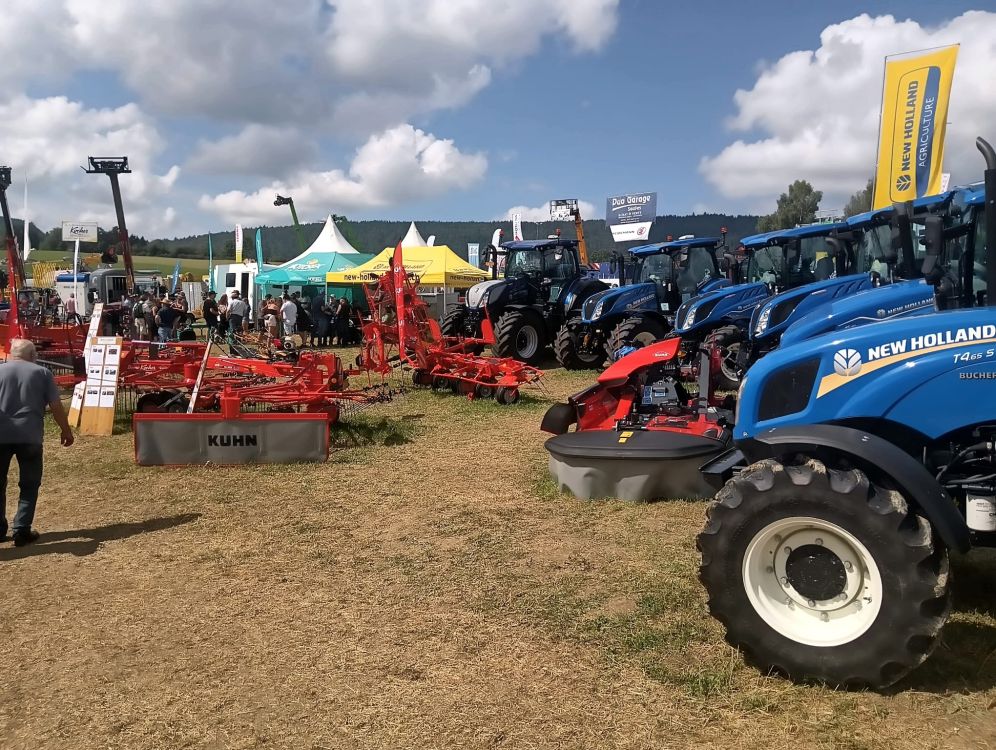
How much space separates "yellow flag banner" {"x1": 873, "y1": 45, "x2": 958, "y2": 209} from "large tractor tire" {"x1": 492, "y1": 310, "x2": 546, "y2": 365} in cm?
642

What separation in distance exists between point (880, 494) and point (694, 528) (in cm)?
217

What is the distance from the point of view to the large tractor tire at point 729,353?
371 inches

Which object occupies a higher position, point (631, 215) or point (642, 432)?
point (631, 215)

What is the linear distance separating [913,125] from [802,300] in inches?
249

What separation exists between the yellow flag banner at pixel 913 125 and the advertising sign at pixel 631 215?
69.6 ft

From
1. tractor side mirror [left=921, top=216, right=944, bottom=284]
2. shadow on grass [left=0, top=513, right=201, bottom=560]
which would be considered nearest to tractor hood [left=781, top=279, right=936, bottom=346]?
tractor side mirror [left=921, top=216, right=944, bottom=284]

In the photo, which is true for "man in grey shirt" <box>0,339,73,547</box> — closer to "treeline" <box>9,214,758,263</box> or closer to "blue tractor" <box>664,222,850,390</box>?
"blue tractor" <box>664,222,850,390</box>

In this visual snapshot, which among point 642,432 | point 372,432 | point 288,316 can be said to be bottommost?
point 372,432

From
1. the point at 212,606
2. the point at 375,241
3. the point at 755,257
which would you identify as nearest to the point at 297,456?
the point at 212,606

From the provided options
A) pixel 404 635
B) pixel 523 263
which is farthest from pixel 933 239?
pixel 523 263

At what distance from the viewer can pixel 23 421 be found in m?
4.89

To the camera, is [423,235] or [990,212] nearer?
[990,212]

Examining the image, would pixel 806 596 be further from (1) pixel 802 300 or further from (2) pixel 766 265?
(2) pixel 766 265

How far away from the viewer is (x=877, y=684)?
290 cm
